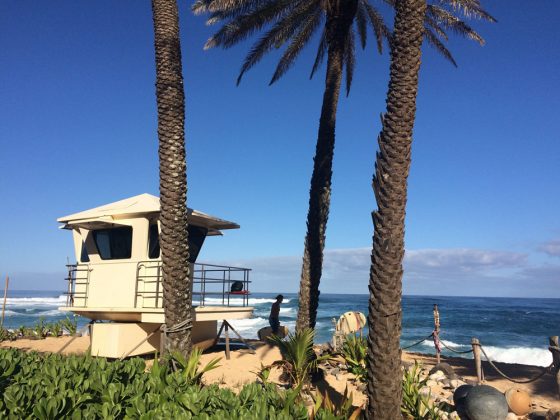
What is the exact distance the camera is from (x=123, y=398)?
565cm

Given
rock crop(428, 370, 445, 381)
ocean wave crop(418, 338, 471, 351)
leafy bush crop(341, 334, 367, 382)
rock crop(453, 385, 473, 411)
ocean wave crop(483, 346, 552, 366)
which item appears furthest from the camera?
ocean wave crop(418, 338, 471, 351)

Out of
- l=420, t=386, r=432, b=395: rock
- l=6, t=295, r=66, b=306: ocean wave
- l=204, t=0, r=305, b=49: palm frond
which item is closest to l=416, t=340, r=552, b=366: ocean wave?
l=420, t=386, r=432, b=395: rock

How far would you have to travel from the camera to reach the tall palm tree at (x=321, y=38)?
13.4 metres

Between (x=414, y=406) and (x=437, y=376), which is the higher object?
(x=414, y=406)

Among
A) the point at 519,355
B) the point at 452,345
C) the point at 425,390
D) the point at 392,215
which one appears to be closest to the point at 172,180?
the point at 392,215

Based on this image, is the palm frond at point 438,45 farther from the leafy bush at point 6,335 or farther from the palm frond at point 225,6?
the leafy bush at point 6,335

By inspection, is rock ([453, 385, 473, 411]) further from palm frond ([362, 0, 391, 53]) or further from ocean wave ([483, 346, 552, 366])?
ocean wave ([483, 346, 552, 366])

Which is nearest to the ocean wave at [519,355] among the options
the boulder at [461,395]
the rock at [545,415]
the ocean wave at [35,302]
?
the rock at [545,415]

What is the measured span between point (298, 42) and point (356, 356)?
11.5 m

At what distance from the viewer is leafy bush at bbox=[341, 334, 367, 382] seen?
41.4 feet

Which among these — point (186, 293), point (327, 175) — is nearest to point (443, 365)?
point (327, 175)

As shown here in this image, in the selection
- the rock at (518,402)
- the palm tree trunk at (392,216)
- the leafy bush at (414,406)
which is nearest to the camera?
the palm tree trunk at (392,216)

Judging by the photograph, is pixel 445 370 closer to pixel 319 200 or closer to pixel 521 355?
pixel 319 200

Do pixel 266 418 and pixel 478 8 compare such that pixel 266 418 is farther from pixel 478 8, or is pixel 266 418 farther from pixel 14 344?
pixel 14 344
